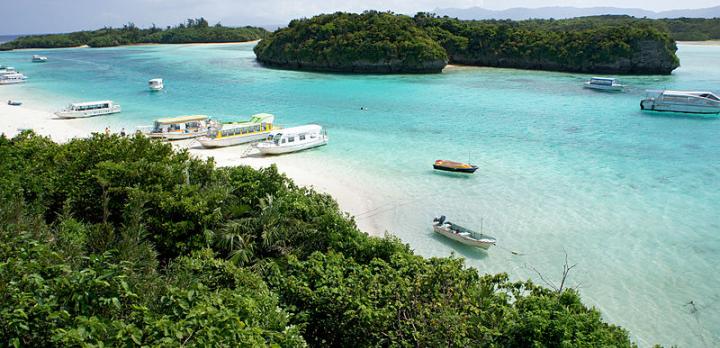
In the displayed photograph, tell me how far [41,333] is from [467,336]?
645 cm

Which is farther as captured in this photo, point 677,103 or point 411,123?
point 677,103

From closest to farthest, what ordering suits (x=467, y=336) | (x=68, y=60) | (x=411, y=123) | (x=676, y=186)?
(x=467, y=336) < (x=676, y=186) < (x=411, y=123) < (x=68, y=60)

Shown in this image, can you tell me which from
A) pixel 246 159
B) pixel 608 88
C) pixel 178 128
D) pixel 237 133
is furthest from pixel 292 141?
pixel 608 88

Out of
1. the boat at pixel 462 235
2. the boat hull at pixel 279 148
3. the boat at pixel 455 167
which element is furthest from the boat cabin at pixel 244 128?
the boat at pixel 462 235

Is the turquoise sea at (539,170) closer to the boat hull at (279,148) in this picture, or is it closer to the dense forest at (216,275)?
the boat hull at (279,148)

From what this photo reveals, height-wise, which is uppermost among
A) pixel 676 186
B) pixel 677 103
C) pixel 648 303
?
pixel 677 103

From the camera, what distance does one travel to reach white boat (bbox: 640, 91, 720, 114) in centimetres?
4062

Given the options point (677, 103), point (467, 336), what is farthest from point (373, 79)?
point (467, 336)

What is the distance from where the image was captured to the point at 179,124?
106 feet

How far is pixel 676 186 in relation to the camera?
76.0 ft

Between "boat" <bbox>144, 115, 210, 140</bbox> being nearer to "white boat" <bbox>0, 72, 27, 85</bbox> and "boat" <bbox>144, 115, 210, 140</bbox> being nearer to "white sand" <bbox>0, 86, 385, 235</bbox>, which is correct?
"white sand" <bbox>0, 86, 385, 235</bbox>

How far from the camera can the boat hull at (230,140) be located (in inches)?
1176

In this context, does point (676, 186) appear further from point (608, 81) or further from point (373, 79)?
point (373, 79)

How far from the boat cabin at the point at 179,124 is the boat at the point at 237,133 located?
992 millimetres
